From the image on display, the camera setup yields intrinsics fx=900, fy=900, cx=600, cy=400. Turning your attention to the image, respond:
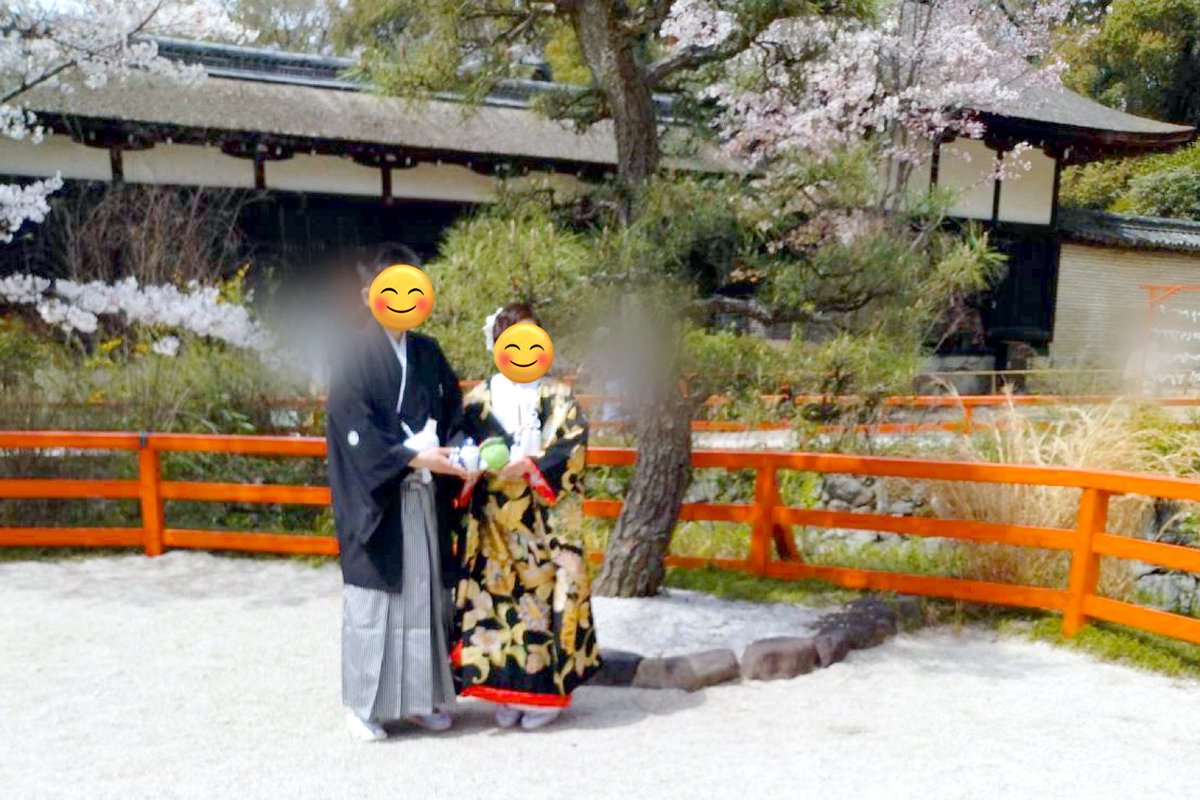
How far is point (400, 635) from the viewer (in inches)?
126

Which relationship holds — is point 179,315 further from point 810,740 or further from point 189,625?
point 810,740

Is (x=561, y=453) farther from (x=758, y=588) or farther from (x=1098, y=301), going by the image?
(x=1098, y=301)

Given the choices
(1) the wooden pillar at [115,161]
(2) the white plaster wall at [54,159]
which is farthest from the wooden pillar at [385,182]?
(2) the white plaster wall at [54,159]

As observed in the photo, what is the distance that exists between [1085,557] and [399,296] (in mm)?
3265

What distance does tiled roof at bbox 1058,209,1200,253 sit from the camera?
1612cm

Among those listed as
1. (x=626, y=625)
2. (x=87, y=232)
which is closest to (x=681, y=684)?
(x=626, y=625)

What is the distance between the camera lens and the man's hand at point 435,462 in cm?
305

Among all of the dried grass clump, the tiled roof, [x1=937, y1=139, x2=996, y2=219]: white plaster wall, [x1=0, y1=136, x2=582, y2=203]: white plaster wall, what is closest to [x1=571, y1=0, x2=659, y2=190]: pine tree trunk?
the dried grass clump

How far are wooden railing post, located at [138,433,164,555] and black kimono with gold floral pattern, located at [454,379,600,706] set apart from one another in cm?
307

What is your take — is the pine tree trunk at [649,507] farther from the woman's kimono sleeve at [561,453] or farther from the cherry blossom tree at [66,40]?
the cherry blossom tree at [66,40]

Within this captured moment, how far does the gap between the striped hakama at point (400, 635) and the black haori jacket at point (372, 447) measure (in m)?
0.05

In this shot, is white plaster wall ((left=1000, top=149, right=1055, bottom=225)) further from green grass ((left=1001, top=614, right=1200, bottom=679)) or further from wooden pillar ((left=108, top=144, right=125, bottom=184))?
wooden pillar ((left=108, top=144, right=125, bottom=184))

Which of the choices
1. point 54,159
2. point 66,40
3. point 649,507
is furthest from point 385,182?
point 649,507

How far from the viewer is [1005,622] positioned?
176 inches
